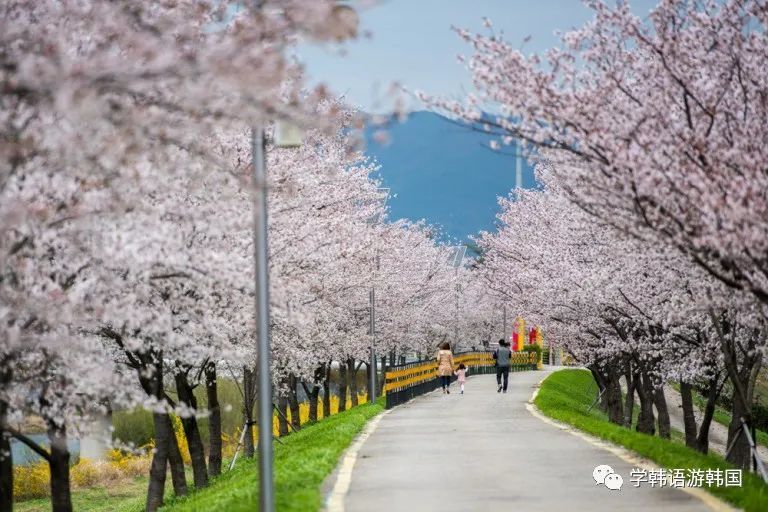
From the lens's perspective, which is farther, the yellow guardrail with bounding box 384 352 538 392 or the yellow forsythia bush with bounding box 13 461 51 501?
the yellow forsythia bush with bounding box 13 461 51 501

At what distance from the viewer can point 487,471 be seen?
14102 millimetres

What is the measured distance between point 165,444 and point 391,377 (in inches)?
511

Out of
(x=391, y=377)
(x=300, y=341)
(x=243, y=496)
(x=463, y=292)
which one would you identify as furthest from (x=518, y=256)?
(x=463, y=292)

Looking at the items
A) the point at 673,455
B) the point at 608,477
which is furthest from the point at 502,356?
the point at 608,477

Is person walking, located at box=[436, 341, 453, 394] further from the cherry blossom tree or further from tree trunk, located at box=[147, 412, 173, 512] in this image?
the cherry blossom tree

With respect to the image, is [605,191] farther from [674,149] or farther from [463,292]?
[463,292]

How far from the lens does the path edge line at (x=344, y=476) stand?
11258 mm

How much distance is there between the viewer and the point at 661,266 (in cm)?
1619

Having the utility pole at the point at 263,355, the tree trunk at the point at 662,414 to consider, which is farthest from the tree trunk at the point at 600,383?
the utility pole at the point at 263,355

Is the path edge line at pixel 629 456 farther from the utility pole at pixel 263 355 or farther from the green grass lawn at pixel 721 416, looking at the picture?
the green grass lawn at pixel 721 416

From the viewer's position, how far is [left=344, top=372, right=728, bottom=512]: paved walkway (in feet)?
36.5

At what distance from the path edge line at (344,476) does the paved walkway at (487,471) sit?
0.33 feet

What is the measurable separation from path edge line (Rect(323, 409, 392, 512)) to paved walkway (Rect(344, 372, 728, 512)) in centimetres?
10

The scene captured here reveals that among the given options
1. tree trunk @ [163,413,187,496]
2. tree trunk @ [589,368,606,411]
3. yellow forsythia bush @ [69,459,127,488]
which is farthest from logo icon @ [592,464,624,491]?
yellow forsythia bush @ [69,459,127,488]
